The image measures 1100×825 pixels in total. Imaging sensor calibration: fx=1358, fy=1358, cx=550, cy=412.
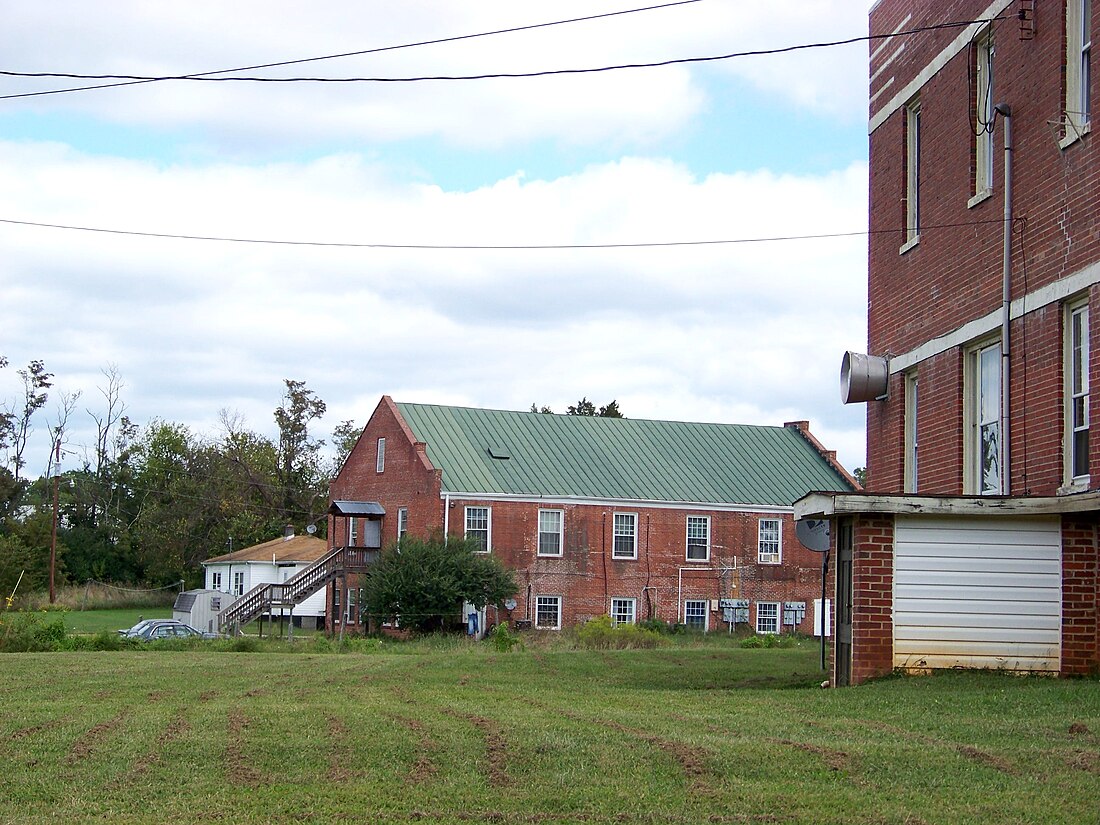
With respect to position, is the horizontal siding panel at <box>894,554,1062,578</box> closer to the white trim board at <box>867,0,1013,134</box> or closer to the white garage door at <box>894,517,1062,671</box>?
the white garage door at <box>894,517,1062,671</box>

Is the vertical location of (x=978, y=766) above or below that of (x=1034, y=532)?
below

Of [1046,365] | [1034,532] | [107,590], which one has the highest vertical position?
[1046,365]

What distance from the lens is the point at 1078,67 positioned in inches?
627

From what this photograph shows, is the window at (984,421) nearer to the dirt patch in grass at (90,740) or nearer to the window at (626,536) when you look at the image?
the dirt patch in grass at (90,740)

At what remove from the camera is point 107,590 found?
255 feet

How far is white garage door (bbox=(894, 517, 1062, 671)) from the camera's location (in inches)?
612

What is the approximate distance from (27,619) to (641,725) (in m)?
25.7

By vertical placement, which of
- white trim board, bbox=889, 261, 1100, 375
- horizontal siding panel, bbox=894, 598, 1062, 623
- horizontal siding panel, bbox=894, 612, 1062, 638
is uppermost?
white trim board, bbox=889, 261, 1100, 375

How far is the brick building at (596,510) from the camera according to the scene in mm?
47344

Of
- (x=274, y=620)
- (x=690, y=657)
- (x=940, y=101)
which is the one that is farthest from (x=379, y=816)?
(x=274, y=620)

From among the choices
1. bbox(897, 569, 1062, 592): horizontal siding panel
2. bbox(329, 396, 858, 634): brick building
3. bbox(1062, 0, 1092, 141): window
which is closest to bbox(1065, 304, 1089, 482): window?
bbox(897, 569, 1062, 592): horizontal siding panel

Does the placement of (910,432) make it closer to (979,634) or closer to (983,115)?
(983,115)

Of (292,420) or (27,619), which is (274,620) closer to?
(27,619)

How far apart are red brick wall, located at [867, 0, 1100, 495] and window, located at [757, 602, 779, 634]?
94.8 ft
